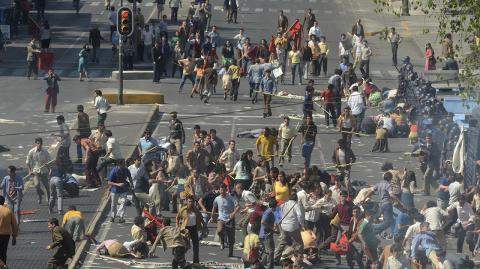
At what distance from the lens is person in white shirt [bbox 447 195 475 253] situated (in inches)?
1387

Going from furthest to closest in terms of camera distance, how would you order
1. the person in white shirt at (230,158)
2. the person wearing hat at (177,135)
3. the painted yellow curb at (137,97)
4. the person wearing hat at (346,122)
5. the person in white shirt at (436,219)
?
1. the painted yellow curb at (137,97)
2. the person wearing hat at (346,122)
3. the person wearing hat at (177,135)
4. the person in white shirt at (230,158)
5. the person in white shirt at (436,219)

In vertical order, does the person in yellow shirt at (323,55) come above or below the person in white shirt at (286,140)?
above

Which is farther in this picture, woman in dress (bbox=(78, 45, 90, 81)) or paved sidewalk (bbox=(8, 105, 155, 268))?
woman in dress (bbox=(78, 45, 90, 81))

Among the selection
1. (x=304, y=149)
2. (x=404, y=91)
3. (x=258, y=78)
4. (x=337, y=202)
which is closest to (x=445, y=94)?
(x=404, y=91)

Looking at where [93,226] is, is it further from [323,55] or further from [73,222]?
[323,55]

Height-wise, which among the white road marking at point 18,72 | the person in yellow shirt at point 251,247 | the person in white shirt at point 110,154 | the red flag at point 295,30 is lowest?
the person in yellow shirt at point 251,247

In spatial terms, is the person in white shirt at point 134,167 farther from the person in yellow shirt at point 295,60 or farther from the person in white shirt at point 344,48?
the person in white shirt at point 344,48

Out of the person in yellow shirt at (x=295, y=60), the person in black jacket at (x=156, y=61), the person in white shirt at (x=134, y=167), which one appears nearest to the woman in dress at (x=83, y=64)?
the person in black jacket at (x=156, y=61)

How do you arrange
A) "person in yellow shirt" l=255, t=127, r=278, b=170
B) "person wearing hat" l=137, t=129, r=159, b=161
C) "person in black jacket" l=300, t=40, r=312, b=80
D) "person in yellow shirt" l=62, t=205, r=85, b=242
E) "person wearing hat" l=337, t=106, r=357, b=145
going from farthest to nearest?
"person in black jacket" l=300, t=40, r=312, b=80 < "person wearing hat" l=337, t=106, r=357, b=145 < "person in yellow shirt" l=255, t=127, r=278, b=170 < "person wearing hat" l=137, t=129, r=159, b=161 < "person in yellow shirt" l=62, t=205, r=85, b=242

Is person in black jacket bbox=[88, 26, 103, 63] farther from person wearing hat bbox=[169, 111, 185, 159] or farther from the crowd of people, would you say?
person wearing hat bbox=[169, 111, 185, 159]

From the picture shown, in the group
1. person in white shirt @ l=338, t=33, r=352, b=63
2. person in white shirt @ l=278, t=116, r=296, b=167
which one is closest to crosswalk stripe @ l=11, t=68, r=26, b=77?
person in white shirt @ l=338, t=33, r=352, b=63

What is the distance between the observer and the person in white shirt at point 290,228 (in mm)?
33375

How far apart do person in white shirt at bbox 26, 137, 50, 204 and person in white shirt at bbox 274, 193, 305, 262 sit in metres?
6.88

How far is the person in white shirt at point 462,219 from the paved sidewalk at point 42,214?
7.76m
